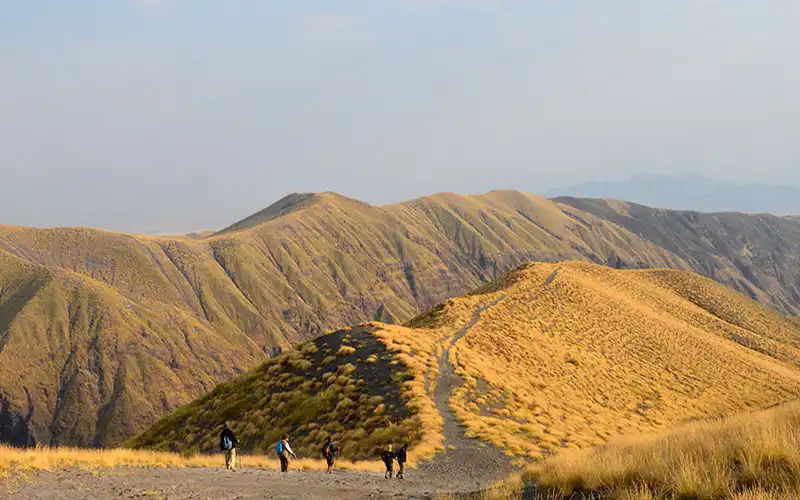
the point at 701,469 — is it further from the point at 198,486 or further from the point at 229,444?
the point at 229,444

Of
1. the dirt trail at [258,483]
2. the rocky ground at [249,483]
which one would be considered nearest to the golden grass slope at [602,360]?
the dirt trail at [258,483]

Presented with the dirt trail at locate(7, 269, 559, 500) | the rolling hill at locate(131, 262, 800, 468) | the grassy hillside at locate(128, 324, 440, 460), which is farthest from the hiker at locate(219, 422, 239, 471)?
the rolling hill at locate(131, 262, 800, 468)

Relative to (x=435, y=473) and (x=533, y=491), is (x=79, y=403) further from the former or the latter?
(x=533, y=491)

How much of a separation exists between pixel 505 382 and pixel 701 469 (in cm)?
3058

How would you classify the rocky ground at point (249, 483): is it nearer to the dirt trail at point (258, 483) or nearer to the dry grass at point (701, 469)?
the dirt trail at point (258, 483)

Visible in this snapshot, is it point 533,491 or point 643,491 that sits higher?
point 643,491

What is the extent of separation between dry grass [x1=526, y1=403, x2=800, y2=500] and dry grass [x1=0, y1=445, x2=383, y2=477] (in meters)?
14.5

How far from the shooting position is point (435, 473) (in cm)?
2205

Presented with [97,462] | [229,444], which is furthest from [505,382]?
[97,462]

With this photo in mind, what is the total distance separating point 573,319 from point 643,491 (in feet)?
193

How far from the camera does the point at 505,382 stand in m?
37.8

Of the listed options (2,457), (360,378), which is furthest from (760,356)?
(2,457)

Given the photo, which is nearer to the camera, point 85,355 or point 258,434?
point 258,434

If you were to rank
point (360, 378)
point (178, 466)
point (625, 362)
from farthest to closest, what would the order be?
point (625, 362) → point (360, 378) → point (178, 466)
